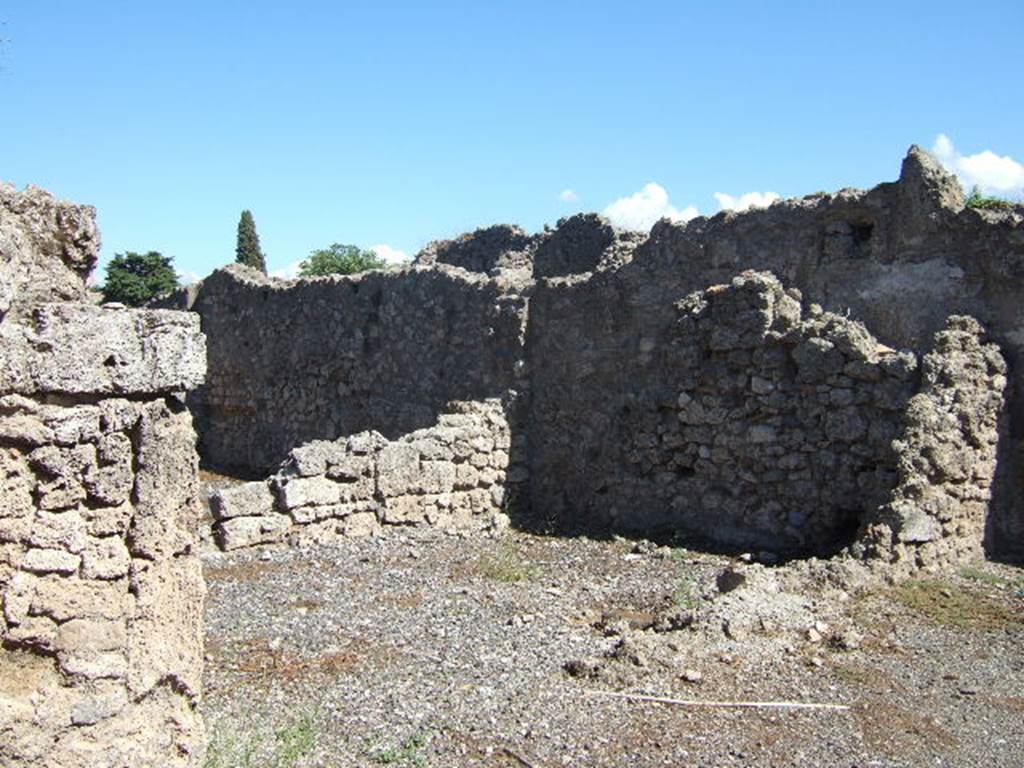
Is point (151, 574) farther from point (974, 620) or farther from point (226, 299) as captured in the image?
point (226, 299)

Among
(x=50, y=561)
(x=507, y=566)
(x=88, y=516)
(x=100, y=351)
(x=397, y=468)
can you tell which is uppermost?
(x=100, y=351)

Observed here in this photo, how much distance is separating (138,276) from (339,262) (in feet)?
23.8

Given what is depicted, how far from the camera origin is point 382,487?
10484 mm

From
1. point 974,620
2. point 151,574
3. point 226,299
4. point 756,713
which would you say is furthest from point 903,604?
point 226,299

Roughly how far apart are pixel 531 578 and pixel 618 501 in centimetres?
242

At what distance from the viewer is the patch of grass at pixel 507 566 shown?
8805 millimetres

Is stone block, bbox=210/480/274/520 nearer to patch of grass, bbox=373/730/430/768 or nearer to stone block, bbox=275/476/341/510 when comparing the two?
stone block, bbox=275/476/341/510

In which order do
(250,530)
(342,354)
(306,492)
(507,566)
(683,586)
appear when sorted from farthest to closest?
(342,354)
(306,492)
(250,530)
(507,566)
(683,586)

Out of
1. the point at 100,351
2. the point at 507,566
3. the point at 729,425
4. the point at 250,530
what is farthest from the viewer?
the point at 729,425

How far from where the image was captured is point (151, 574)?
4.24 metres

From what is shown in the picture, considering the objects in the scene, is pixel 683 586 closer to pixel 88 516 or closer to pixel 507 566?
pixel 507 566

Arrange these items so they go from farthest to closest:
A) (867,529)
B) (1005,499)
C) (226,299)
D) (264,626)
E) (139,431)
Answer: (226,299), (1005,499), (867,529), (264,626), (139,431)

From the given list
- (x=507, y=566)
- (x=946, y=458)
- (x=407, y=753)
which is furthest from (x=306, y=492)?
(x=946, y=458)

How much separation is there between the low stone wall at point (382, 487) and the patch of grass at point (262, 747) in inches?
172
